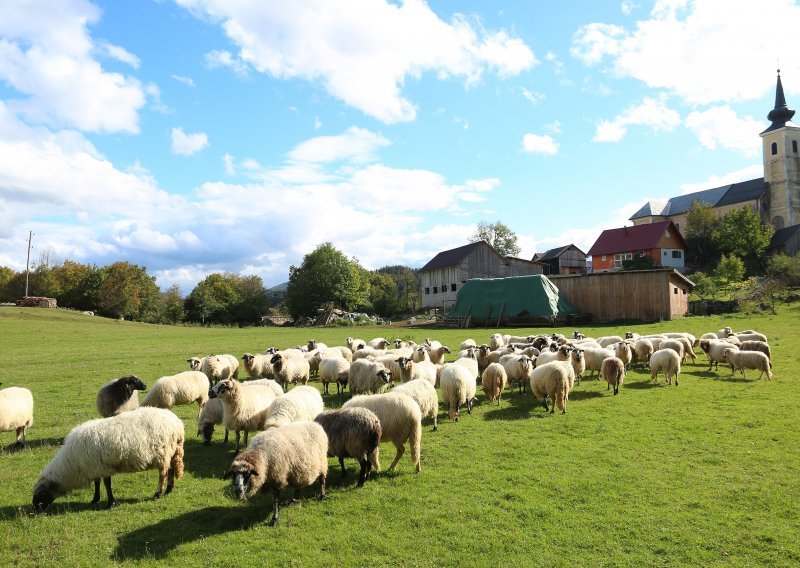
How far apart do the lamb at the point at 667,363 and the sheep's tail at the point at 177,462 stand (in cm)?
1525

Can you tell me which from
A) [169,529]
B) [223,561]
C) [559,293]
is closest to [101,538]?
[169,529]

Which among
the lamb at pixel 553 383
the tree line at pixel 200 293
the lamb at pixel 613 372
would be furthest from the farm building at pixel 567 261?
the lamb at pixel 553 383

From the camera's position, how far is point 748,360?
16.9 m

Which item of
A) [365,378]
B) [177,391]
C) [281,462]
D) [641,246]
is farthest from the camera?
[641,246]

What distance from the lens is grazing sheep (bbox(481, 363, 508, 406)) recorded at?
14.1 metres

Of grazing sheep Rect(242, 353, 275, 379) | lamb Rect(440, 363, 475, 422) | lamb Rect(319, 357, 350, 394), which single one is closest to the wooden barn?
lamb Rect(440, 363, 475, 422)

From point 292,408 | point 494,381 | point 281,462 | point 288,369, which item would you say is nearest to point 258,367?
point 288,369

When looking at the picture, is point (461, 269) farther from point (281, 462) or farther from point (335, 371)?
point (281, 462)

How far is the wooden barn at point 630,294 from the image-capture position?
39312mm

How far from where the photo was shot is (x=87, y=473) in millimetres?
7355

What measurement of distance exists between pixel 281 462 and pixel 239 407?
340 cm

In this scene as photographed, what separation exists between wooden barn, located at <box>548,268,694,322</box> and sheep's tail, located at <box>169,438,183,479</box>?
39865 mm

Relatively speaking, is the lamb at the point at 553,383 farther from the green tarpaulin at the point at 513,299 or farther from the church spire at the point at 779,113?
the church spire at the point at 779,113

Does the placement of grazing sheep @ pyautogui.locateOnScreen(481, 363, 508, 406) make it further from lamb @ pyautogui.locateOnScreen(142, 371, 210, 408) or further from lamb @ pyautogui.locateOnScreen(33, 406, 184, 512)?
lamb @ pyautogui.locateOnScreen(33, 406, 184, 512)
